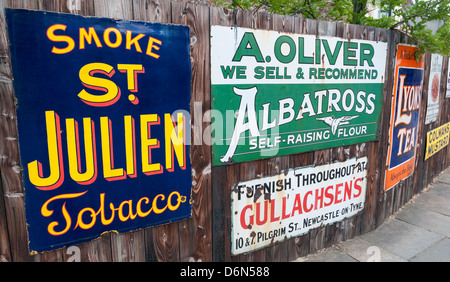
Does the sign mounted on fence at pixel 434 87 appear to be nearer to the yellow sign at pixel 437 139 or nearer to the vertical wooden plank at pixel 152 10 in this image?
the yellow sign at pixel 437 139

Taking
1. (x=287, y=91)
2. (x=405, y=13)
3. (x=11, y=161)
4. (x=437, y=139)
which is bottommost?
(x=437, y=139)

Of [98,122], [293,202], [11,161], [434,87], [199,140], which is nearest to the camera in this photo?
[11,161]

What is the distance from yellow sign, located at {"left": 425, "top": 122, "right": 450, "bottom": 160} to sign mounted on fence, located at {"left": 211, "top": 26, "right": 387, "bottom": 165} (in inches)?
110

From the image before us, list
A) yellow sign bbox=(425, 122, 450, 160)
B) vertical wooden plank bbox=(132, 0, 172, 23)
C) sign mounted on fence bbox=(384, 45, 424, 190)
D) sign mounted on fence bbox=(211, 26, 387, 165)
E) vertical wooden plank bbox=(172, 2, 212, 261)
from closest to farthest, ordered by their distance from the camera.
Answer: vertical wooden plank bbox=(132, 0, 172, 23)
vertical wooden plank bbox=(172, 2, 212, 261)
sign mounted on fence bbox=(211, 26, 387, 165)
sign mounted on fence bbox=(384, 45, 424, 190)
yellow sign bbox=(425, 122, 450, 160)

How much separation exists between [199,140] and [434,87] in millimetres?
5105

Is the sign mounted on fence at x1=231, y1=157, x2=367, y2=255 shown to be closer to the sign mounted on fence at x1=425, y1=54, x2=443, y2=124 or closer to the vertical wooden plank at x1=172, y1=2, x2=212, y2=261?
the vertical wooden plank at x1=172, y1=2, x2=212, y2=261

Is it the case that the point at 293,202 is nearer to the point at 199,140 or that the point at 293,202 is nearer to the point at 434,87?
the point at 199,140

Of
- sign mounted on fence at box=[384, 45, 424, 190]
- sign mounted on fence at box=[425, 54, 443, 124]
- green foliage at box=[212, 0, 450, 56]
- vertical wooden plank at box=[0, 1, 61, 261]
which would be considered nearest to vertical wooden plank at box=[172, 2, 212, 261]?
vertical wooden plank at box=[0, 1, 61, 261]

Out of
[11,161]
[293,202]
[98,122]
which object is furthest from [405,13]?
[11,161]

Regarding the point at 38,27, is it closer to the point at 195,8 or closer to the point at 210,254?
the point at 195,8

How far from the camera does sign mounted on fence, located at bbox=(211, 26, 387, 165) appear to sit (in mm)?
2557

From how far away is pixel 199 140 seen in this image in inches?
97.8

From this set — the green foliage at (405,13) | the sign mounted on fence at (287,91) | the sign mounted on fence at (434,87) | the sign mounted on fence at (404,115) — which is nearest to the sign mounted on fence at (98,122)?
the sign mounted on fence at (287,91)
